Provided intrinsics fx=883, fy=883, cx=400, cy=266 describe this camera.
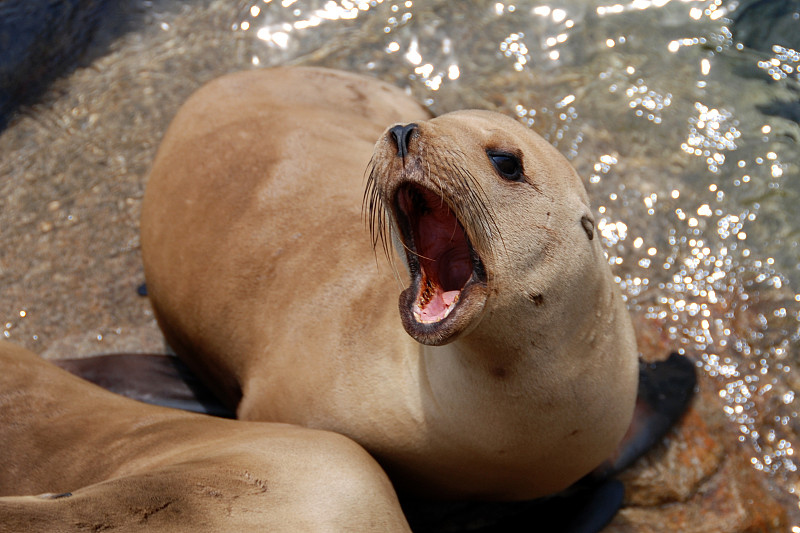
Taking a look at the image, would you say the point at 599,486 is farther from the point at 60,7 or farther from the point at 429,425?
the point at 60,7

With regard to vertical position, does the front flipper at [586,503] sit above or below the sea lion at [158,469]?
below

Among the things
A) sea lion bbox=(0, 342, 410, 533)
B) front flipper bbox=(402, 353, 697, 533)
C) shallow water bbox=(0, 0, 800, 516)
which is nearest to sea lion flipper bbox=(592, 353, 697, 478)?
front flipper bbox=(402, 353, 697, 533)

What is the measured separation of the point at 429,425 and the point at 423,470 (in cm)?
27

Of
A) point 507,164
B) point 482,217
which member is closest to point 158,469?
point 482,217

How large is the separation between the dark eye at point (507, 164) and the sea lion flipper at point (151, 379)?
2182mm

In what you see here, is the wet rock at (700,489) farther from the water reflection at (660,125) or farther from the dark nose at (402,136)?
the dark nose at (402,136)

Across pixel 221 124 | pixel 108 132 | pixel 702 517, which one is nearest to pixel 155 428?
pixel 221 124

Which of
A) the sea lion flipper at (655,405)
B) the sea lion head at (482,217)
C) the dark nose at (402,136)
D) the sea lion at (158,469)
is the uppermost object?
the dark nose at (402,136)

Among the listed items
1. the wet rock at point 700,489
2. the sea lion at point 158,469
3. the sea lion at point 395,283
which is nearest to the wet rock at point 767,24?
the sea lion at point 395,283

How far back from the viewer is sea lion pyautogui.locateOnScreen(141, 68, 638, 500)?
9.03ft

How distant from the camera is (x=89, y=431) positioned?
11.4 feet

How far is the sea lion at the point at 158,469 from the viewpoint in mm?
2484

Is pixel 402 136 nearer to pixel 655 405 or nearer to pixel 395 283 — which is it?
pixel 395 283

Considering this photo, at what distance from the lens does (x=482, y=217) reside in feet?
8.87
